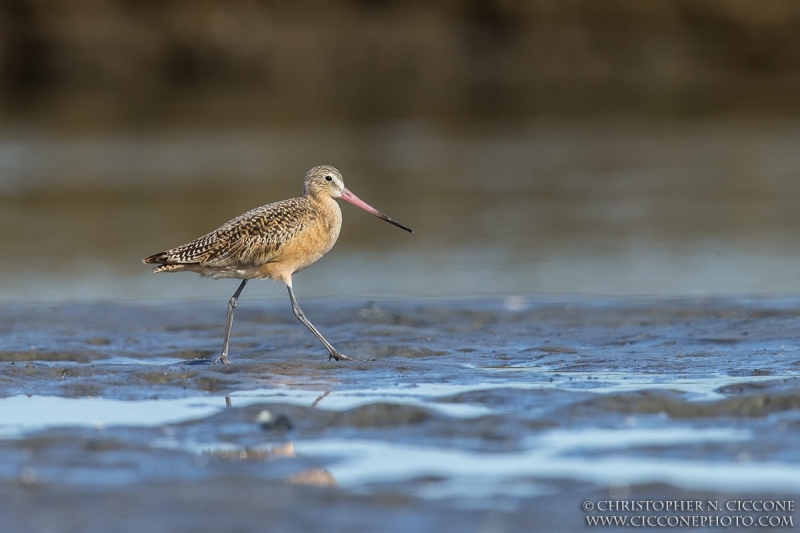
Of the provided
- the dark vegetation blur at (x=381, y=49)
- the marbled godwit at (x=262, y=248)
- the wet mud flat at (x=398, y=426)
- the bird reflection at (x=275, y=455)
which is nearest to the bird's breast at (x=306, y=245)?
the marbled godwit at (x=262, y=248)

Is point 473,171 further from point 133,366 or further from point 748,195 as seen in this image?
point 133,366

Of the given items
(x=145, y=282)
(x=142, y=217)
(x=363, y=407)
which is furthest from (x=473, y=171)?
(x=363, y=407)

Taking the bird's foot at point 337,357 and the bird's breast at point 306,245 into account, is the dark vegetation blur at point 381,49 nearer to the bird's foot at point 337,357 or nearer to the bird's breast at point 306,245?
the bird's breast at point 306,245

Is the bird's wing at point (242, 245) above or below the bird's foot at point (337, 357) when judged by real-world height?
above

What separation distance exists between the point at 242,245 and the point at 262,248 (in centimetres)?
13

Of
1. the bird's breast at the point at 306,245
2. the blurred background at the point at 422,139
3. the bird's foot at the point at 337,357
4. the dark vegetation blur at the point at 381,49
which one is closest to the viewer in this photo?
the bird's foot at the point at 337,357

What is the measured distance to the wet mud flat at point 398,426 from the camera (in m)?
5.10

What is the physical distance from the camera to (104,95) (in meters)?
28.8

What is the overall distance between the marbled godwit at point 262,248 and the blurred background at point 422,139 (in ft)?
8.50

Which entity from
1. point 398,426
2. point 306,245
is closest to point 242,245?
point 306,245

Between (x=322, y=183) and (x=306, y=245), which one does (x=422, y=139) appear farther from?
(x=306, y=245)

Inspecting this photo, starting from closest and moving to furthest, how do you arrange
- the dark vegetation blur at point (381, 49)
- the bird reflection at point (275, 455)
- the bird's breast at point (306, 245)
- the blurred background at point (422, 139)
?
1. the bird reflection at point (275, 455)
2. the bird's breast at point (306, 245)
3. the blurred background at point (422, 139)
4. the dark vegetation blur at point (381, 49)

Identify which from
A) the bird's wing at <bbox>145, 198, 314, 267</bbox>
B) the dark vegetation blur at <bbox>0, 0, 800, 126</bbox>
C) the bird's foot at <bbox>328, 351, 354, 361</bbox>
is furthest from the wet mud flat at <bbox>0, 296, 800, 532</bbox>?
the dark vegetation blur at <bbox>0, 0, 800, 126</bbox>

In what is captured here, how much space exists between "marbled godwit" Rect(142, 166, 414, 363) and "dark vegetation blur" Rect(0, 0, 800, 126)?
1870 centimetres
